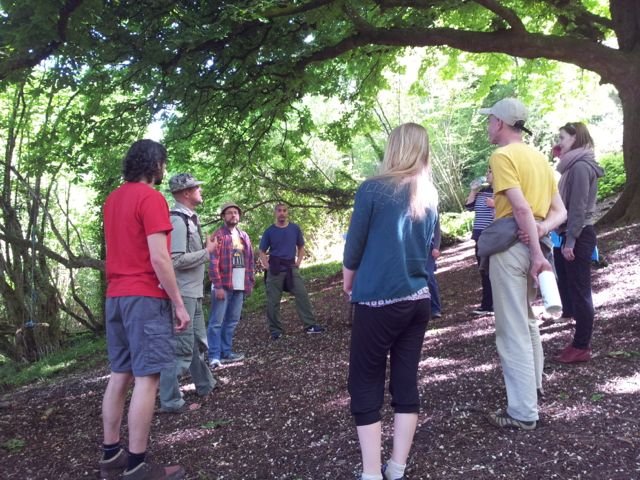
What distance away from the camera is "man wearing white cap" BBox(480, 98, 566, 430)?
132 inches

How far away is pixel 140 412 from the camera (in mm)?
3180

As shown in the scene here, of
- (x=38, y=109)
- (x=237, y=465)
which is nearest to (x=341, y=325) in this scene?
(x=237, y=465)

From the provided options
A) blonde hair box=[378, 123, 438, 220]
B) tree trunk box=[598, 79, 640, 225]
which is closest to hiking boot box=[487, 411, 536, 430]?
blonde hair box=[378, 123, 438, 220]

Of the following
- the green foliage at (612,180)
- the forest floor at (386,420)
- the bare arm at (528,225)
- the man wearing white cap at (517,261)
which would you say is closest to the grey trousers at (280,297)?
the forest floor at (386,420)

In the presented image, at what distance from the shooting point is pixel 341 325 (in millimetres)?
8141

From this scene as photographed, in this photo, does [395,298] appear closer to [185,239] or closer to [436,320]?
[185,239]

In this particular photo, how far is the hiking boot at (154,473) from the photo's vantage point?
3.20 m

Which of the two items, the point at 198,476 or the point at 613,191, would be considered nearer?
the point at 198,476

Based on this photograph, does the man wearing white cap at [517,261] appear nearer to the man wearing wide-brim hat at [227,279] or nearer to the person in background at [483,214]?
the man wearing wide-brim hat at [227,279]

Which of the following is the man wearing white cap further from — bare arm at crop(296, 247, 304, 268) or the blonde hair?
bare arm at crop(296, 247, 304, 268)

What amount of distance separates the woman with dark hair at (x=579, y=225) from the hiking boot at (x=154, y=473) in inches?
127

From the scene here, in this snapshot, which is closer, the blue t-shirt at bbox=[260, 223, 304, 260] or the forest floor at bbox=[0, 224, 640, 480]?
the forest floor at bbox=[0, 224, 640, 480]

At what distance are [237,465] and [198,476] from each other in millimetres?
253

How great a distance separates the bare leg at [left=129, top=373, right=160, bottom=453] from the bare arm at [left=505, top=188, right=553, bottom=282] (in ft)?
7.94
